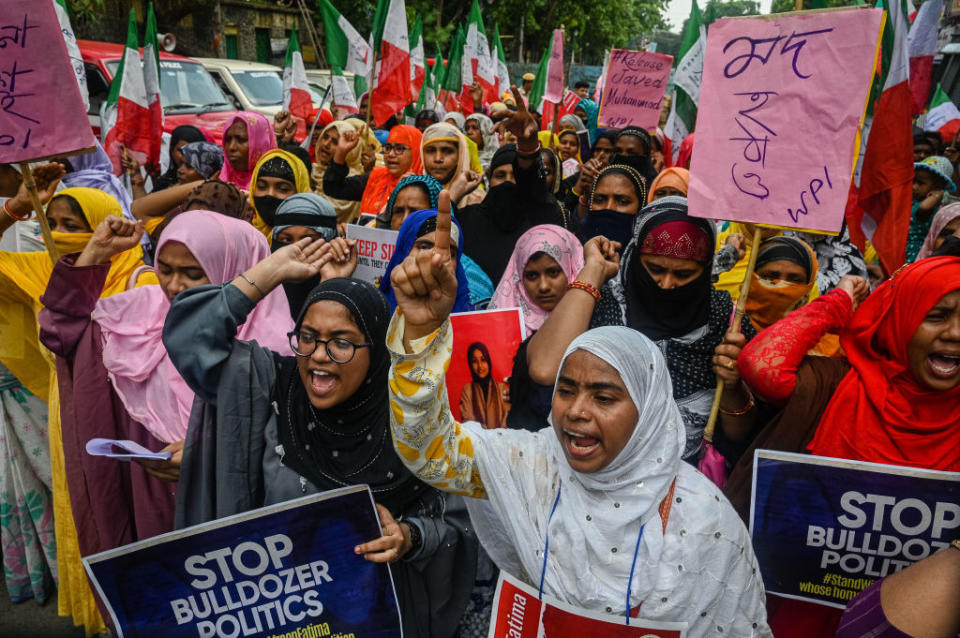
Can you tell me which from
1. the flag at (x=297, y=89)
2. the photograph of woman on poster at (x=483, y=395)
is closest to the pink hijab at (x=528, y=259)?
the photograph of woman on poster at (x=483, y=395)

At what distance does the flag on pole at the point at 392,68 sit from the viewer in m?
5.77

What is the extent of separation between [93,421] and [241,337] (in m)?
0.67

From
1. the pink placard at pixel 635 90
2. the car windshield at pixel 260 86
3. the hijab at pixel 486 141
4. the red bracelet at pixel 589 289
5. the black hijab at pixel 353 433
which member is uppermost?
the car windshield at pixel 260 86

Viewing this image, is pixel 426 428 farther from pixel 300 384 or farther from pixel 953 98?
pixel 953 98

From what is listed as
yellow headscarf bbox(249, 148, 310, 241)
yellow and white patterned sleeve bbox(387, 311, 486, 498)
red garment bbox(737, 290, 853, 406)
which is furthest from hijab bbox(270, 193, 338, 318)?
red garment bbox(737, 290, 853, 406)

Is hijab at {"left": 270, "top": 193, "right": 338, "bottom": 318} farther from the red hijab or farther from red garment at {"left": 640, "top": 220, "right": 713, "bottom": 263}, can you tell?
the red hijab

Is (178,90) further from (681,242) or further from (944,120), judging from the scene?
(944,120)

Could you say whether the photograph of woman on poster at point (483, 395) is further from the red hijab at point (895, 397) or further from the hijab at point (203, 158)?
the hijab at point (203, 158)

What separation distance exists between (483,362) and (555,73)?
5.10m

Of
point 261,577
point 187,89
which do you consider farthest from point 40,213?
point 187,89

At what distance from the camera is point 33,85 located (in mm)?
2375

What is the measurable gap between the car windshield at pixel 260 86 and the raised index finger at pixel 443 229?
9.83m

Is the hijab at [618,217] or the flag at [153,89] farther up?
the flag at [153,89]

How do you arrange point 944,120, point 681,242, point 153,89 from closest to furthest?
point 681,242
point 153,89
point 944,120
